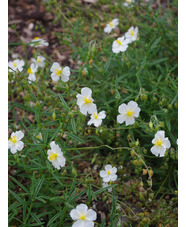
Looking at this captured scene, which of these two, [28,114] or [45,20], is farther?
[45,20]

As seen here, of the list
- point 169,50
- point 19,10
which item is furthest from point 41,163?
point 19,10

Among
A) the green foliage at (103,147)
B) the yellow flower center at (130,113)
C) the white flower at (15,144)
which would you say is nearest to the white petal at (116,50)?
the green foliage at (103,147)

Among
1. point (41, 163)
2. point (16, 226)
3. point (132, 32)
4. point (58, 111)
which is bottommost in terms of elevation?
point (16, 226)

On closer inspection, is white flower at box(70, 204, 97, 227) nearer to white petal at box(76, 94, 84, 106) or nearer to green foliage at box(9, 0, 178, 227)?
green foliage at box(9, 0, 178, 227)

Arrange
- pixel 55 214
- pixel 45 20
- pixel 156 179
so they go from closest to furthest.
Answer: pixel 55 214 < pixel 156 179 < pixel 45 20

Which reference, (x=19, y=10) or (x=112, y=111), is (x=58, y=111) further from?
(x=19, y=10)

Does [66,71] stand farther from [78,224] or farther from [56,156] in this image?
[78,224]
